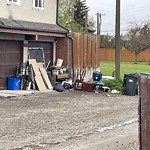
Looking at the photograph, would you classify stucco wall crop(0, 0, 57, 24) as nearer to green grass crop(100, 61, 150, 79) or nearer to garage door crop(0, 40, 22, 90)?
garage door crop(0, 40, 22, 90)

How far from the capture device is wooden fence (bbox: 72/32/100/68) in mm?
24609

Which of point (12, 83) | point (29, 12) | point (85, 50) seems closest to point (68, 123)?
point (12, 83)

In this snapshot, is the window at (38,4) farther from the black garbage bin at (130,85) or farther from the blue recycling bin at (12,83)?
the black garbage bin at (130,85)

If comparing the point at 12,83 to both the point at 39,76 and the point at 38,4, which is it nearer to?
the point at 39,76

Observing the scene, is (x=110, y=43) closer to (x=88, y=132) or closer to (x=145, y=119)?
(x=88, y=132)

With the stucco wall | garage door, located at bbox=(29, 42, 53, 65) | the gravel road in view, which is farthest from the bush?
the stucco wall

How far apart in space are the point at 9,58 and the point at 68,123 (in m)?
9.85

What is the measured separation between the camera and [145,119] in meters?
5.45

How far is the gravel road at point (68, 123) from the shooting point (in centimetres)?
944

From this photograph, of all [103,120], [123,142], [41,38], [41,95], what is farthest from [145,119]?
[41,38]

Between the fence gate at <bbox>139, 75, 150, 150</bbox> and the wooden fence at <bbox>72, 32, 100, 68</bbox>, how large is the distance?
750 inches

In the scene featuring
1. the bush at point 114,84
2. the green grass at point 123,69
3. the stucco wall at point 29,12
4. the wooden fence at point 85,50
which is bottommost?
the bush at point 114,84

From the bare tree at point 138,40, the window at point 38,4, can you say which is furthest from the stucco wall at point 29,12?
the bare tree at point 138,40

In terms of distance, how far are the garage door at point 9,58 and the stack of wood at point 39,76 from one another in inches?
29.6
